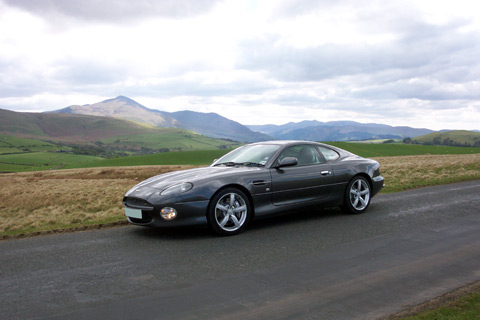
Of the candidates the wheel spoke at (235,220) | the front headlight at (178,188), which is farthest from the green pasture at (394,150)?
the front headlight at (178,188)

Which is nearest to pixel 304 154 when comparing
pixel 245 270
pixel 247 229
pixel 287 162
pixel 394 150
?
pixel 287 162

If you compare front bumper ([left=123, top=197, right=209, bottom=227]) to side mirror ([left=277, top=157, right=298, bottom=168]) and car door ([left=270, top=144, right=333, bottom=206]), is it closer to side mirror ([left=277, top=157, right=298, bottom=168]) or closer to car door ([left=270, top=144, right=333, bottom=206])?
car door ([left=270, top=144, right=333, bottom=206])

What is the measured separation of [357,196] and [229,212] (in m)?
3.16

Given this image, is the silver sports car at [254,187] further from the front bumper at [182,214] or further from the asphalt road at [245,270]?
the asphalt road at [245,270]

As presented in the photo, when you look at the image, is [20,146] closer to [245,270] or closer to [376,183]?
[376,183]

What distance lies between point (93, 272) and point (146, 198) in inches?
69.9

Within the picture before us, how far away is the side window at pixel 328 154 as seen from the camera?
8.11 metres

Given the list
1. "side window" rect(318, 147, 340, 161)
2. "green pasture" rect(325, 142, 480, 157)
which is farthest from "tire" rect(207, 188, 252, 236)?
"green pasture" rect(325, 142, 480, 157)

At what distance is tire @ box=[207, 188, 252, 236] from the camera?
6.29m

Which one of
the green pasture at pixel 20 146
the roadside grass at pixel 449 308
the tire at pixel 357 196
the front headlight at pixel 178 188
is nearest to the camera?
the roadside grass at pixel 449 308

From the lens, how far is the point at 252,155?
7.62 m

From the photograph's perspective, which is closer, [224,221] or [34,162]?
[224,221]

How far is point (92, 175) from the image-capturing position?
33000 millimetres

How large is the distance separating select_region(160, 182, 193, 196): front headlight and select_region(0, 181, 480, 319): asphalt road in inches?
28.9
